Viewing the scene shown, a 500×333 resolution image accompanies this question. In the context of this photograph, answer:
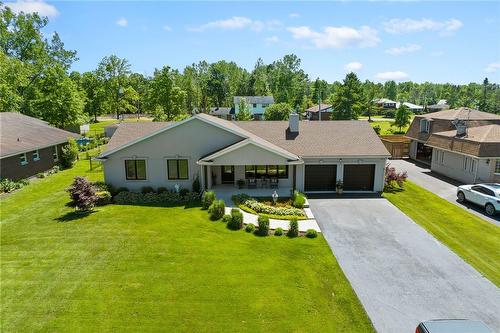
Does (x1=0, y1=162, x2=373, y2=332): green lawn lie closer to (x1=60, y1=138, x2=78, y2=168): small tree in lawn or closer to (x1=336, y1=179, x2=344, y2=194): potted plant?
(x1=336, y1=179, x2=344, y2=194): potted plant

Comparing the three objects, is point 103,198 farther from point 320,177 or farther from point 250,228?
point 320,177

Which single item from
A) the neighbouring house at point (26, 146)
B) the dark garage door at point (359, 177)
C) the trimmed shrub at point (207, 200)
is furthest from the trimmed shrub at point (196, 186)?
the neighbouring house at point (26, 146)

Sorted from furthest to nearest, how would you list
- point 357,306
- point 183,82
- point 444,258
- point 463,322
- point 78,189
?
1. point 183,82
2. point 78,189
3. point 444,258
4. point 357,306
5. point 463,322

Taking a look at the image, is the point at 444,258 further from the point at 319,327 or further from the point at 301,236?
the point at 319,327

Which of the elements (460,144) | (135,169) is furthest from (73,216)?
(460,144)

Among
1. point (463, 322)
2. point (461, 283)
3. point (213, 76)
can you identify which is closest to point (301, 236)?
point (461, 283)

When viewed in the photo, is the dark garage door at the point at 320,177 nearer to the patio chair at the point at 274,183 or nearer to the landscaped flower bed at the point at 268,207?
the patio chair at the point at 274,183
